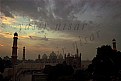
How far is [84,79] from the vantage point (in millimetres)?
40031

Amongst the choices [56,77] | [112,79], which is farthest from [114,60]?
[56,77]

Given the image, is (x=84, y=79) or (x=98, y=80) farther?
(x=84, y=79)

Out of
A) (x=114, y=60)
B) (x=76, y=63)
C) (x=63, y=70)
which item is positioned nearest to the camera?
(x=114, y=60)

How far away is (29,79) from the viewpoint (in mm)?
44562

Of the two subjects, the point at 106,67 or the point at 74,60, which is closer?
the point at 106,67

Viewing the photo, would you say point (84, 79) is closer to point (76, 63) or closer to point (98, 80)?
point (98, 80)

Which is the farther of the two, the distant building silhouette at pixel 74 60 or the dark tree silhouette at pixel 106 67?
the distant building silhouette at pixel 74 60

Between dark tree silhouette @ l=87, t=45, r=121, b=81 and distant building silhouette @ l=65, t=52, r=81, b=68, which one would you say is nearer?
dark tree silhouette @ l=87, t=45, r=121, b=81

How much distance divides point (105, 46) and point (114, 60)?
279 cm

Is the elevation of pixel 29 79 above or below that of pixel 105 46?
below

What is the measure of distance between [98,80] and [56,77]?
12.7m

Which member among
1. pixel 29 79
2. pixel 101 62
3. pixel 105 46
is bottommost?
pixel 29 79

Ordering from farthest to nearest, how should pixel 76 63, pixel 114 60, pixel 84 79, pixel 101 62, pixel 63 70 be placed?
pixel 76 63 → pixel 63 70 → pixel 84 79 → pixel 114 60 → pixel 101 62

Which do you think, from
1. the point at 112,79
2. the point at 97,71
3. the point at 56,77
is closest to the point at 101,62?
the point at 97,71
